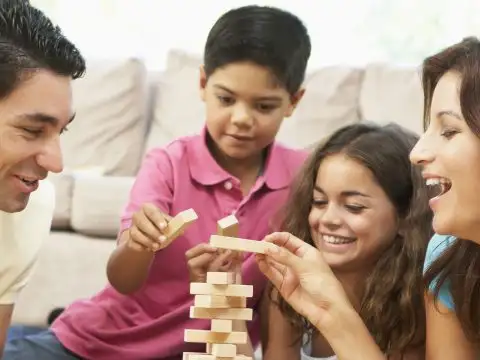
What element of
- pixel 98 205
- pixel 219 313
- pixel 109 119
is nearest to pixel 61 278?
pixel 98 205

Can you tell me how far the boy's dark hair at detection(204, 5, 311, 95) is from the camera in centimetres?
201

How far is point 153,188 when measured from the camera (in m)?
2.04

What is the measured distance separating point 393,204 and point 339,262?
0.20 metres

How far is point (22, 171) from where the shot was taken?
1683mm

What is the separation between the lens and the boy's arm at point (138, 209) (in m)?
1.91

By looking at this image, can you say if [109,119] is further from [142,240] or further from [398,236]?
[142,240]

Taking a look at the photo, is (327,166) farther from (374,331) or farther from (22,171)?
(22,171)

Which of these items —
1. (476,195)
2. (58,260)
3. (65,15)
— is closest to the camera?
(476,195)

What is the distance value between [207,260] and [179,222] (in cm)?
20

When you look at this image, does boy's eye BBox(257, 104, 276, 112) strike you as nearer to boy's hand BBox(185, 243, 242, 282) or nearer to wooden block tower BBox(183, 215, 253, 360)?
boy's hand BBox(185, 243, 242, 282)

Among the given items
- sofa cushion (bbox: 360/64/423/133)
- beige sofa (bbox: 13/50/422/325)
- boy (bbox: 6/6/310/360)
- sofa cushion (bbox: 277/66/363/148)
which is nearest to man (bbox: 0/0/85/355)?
boy (bbox: 6/6/310/360)

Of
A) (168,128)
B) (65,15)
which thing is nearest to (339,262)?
(168,128)

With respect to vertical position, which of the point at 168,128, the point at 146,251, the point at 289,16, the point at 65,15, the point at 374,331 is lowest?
the point at 374,331

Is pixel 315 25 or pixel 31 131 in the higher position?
pixel 315 25
